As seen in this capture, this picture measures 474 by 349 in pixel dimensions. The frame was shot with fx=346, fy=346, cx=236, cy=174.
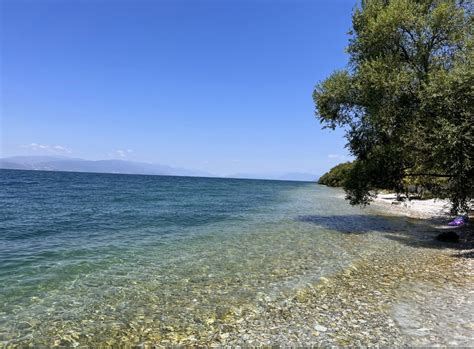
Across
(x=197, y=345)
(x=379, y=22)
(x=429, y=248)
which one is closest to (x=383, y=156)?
(x=429, y=248)

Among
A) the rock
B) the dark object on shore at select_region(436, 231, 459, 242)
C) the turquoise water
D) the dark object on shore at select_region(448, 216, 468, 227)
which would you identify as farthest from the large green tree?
the rock

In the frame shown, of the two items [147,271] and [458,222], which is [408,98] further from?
[147,271]

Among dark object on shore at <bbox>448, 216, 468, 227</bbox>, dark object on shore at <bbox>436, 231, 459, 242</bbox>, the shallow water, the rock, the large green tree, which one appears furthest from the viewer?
dark object on shore at <bbox>448, 216, 468, 227</bbox>

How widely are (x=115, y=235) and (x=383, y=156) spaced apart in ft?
64.5

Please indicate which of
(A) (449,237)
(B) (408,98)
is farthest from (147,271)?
(B) (408,98)

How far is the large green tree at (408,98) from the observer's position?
19.7 m

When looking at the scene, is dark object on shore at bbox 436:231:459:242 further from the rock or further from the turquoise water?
the rock

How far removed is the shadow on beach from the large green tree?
8.40 feet

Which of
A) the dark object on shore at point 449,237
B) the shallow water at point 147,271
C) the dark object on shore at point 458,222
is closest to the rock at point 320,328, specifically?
the shallow water at point 147,271

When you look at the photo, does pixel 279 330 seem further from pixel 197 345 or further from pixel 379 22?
pixel 379 22

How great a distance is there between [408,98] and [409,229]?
10481mm

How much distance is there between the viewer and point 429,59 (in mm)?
26250

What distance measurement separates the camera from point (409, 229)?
91.7 ft

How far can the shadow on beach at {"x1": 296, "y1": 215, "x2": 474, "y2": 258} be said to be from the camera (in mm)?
21062
